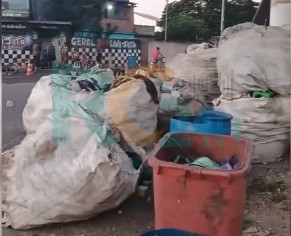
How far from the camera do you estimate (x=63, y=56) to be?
14000mm

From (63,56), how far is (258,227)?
1229 centimetres

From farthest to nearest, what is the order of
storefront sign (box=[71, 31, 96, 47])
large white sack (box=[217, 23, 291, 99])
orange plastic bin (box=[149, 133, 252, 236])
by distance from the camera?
storefront sign (box=[71, 31, 96, 47]) → large white sack (box=[217, 23, 291, 99]) → orange plastic bin (box=[149, 133, 252, 236])

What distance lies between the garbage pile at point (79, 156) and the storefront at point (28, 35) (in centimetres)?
1078

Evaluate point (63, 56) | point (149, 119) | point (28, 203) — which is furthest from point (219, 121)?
point (63, 56)

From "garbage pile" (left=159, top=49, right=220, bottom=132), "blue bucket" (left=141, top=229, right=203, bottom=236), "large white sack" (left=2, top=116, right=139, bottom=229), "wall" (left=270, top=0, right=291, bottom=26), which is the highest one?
"wall" (left=270, top=0, right=291, bottom=26)

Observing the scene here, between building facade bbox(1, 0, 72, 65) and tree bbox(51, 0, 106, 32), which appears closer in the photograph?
building facade bbox(1, 0, 72, 65)

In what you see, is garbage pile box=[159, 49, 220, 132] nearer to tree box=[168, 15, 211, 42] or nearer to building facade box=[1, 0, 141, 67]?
building facade box=[1, 0, 141, 67]

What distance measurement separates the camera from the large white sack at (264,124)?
3604 mm

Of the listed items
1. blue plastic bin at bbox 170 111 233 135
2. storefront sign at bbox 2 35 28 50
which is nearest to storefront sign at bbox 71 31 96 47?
storefront sign at bbox 2 35 28 50

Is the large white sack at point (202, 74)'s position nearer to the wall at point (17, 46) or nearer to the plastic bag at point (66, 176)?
the plastic bag at point (66, 176)

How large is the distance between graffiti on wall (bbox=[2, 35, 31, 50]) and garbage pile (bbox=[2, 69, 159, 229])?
11.4 meters

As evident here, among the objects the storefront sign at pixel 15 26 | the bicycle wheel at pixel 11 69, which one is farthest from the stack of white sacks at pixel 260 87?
the storefront sign at pixel 15 26

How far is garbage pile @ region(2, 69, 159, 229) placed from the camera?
7.89ft

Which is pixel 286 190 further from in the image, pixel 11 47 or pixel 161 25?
pixel 161 25
